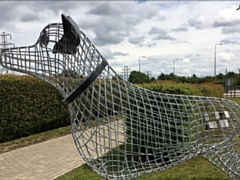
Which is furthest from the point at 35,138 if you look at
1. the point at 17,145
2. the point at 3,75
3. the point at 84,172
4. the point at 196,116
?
the point at 196,116

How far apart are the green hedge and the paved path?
51.7 inches

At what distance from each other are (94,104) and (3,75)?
7314 millimetres

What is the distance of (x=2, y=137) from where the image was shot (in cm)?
906

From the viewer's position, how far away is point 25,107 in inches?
384

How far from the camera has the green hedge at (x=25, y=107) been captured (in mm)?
9133

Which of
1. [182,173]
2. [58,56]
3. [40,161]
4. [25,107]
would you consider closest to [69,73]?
[58,56]

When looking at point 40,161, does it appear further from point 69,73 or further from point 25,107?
point 69,73

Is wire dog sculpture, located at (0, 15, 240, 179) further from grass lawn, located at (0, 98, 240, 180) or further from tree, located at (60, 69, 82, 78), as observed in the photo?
grass lawn, located at (0, 98, 240, 180)

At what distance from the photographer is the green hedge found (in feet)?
30.0

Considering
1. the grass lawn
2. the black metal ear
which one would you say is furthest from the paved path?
the black metal ear

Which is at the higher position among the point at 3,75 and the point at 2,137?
the point at 3,75

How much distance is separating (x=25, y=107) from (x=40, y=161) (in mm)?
3530

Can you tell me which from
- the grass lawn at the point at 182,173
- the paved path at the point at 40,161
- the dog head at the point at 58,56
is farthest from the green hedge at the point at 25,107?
the dog head at the point at 58,56

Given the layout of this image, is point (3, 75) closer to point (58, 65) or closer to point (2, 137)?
point (2, 137)
